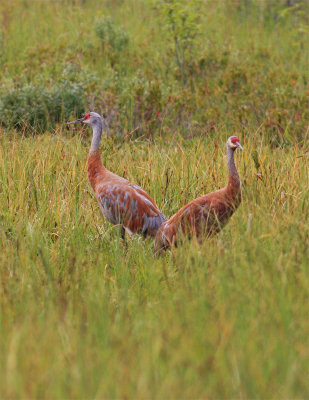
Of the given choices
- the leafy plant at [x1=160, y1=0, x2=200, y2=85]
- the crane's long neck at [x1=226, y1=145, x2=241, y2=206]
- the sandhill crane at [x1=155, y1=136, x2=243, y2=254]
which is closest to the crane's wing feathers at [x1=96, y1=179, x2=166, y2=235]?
the sandhill crane at [x1=155, y1=136, x2=243, y2=254]

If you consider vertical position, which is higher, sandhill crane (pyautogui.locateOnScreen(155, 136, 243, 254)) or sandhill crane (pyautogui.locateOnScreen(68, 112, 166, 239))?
sandhill crane (pyautogui.locateOnScreen(155, 136, 243, 254))

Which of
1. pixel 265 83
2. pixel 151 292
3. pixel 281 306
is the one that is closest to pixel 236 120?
pixel 265 83

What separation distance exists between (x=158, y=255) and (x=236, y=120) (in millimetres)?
3712

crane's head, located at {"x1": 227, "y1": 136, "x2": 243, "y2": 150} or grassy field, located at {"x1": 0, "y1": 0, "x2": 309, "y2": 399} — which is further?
crane's head, located at {"x1": 227, "y1": 136, "x2": 243, "y2": 150}

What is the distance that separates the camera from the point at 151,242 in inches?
224

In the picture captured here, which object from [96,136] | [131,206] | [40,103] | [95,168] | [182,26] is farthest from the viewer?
[182,26]

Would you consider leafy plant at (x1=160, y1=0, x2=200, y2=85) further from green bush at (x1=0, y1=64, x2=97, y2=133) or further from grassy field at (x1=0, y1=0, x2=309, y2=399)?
green bush at (x1=0, y1=64, x2=97, y2=133)

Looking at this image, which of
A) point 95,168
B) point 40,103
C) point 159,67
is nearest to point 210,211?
point 95,168

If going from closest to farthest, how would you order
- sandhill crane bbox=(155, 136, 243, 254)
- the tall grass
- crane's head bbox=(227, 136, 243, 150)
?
1. the tall grass
2. sandhill crane bbox=(155, 136, 243, 254)
3. crane's head bbox=(227, 136, 243, 150)

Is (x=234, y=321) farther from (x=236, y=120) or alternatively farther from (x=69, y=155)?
(x=236, y=120)

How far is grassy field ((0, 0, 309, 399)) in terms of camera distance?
2.66 meters

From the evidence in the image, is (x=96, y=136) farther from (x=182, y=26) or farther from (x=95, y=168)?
(x=182, y=26)

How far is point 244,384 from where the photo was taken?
260cm

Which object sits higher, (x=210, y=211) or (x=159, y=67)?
(x=210, y=211)
